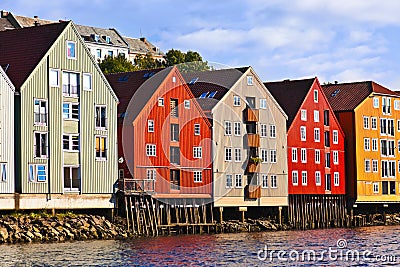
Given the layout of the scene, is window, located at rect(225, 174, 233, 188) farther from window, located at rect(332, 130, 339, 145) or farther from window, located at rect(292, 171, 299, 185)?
window, located at rect(332, 130, 339, 145)

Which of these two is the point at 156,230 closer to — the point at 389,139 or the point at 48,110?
the point at 48,110

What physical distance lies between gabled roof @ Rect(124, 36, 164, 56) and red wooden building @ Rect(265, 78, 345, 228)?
6138 cm

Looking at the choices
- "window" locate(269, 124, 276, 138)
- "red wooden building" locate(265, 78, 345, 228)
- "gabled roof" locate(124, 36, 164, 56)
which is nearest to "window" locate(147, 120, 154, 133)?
"window" locate(269, 124, 276, 138)

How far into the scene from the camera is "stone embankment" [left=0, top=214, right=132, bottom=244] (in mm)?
68562

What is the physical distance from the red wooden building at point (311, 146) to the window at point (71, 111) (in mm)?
30521

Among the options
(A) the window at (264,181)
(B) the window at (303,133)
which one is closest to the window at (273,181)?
(A) the window at (264,181)

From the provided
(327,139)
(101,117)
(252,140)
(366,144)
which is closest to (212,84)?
(252,140)

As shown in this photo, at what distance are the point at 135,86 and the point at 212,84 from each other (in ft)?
35.0

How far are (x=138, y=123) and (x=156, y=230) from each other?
28.7ft

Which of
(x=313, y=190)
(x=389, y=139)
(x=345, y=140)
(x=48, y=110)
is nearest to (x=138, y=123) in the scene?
(x=48, y=110)

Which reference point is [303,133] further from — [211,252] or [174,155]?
[211,252]

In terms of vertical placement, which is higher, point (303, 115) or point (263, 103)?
point (263, 103)

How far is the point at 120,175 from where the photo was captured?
8369 cm

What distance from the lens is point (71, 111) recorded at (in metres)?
77.2
